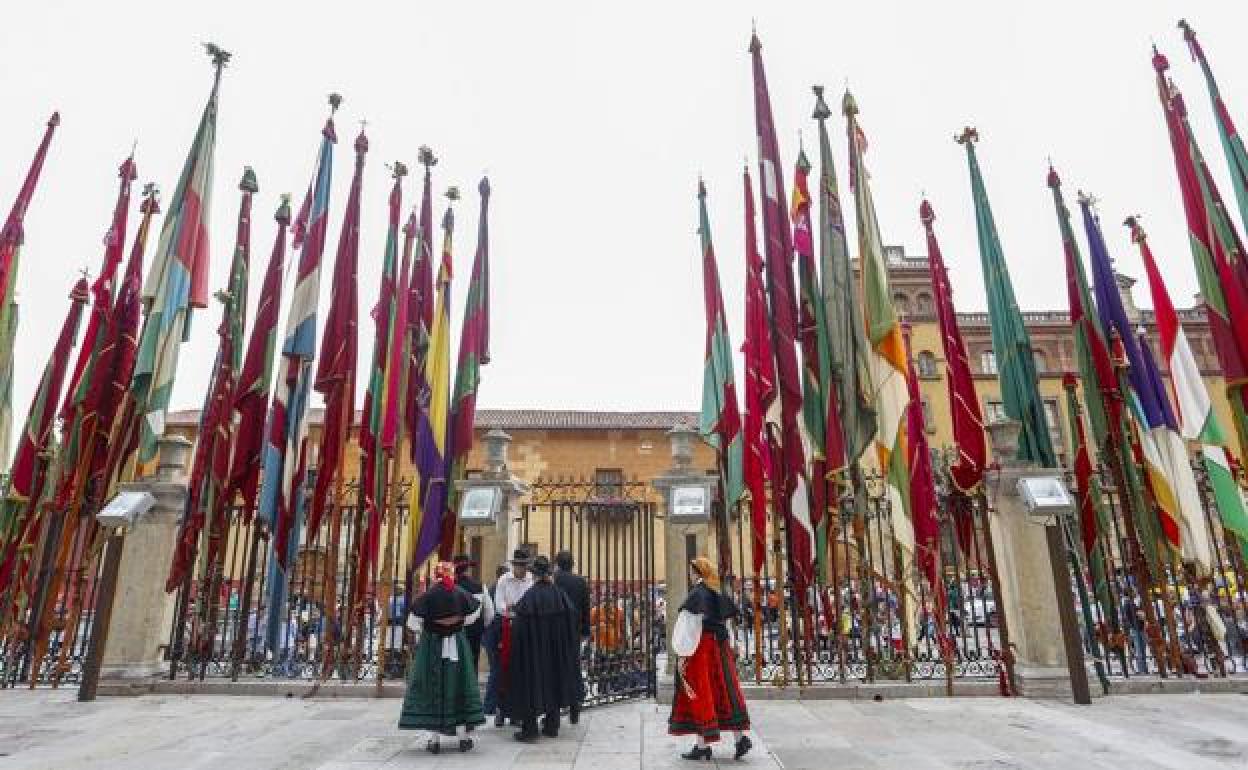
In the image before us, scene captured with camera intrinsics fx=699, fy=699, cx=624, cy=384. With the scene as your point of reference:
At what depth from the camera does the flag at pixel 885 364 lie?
28.6ft

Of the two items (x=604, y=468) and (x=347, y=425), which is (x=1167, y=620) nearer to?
(x=347, y=425)

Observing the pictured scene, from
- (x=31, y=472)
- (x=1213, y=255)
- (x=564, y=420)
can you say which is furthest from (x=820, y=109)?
(x=564, y=420)

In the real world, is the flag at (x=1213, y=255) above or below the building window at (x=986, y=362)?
below

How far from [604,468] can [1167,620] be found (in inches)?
885

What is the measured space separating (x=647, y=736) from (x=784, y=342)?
509 centimetres

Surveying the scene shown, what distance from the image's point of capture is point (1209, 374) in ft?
110

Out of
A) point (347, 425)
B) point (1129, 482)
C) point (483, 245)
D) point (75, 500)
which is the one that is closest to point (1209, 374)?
point (1129, 482)

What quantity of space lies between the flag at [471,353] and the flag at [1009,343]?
7.57 meters

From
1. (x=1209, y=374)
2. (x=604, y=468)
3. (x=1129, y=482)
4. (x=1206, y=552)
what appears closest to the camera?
(x=1206, y=552)

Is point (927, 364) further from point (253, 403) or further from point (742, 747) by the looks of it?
point (742, 747)

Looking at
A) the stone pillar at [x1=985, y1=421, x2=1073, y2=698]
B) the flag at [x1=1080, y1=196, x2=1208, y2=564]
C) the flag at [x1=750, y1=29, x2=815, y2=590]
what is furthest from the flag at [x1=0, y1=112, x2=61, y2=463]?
the flag at [x1=1080, y1=196, x2=1208, y2=564]

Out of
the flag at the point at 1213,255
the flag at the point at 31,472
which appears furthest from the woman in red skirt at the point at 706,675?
the flag at the point at 31,472

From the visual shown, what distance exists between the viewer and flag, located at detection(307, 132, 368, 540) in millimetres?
9523

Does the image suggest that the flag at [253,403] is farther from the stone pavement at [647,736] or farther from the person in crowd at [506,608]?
the person in crowd at [506,608]
